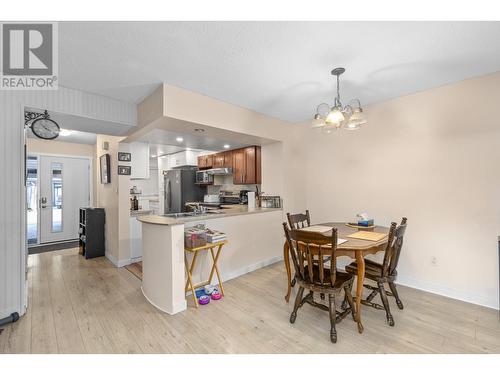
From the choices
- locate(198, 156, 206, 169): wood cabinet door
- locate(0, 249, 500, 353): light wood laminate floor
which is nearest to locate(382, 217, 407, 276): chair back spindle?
locate(0, 249, 500, 353): light wood laminate floor

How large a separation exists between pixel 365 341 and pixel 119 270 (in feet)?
11.4

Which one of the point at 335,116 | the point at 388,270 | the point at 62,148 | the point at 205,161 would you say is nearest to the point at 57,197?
the point at 62,148

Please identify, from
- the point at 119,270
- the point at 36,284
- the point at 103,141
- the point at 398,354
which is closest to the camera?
the point at 398,354

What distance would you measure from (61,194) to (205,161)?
362 centimetres

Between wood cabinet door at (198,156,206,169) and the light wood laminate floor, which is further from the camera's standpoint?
wood cabinet door at (198,156,206,169)

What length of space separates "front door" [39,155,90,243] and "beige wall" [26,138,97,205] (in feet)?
0.42

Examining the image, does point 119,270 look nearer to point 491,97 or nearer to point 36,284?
point 36,284

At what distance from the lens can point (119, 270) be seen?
11.6 feet

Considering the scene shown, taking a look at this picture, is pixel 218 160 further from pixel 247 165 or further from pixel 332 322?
pixel 332 322

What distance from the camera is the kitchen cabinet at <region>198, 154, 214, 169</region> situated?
5.49 metres

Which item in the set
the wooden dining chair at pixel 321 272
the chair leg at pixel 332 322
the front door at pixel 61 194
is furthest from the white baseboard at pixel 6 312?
the front door at pixel 61 194

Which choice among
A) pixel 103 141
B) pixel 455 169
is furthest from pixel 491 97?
pixel 103 141

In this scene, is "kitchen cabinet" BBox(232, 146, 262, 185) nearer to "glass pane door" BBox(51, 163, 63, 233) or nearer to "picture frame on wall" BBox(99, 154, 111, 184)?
"picture frame on wall" BBox(99, 154, 111, 184)

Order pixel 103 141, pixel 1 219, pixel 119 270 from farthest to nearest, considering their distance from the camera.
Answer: pixel 103 141 < pixel 119 270 < pixel 1 219
